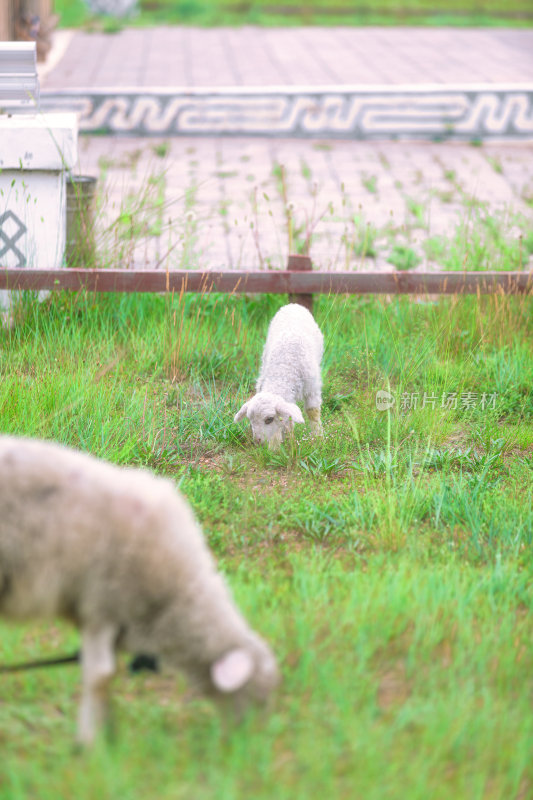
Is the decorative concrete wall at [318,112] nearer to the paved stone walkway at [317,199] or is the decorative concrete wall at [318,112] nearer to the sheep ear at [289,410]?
the paved stone walkway at [317,199]

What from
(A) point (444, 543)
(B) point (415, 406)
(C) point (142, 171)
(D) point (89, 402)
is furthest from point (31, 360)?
(C) point (142, 171)

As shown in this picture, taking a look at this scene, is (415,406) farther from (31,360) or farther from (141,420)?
(31,360)

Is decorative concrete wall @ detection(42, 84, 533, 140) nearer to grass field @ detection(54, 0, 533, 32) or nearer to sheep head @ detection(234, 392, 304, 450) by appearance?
sheep head @ detection(234, 392, 304, 450)

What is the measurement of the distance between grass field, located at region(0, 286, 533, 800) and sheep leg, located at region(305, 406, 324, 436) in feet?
0.30

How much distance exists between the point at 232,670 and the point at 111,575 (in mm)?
400

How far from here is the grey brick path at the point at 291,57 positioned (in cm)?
1310

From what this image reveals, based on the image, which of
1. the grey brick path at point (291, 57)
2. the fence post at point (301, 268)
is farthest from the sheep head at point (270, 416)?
the grey brick path at point (291, 57)

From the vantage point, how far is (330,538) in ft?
11.6

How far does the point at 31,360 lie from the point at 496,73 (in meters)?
11.5

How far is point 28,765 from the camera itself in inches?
88.4

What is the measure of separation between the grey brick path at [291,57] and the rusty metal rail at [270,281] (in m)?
7.51

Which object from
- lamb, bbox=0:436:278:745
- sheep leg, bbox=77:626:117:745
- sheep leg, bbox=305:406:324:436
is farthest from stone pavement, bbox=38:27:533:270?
sheep leg, bbox=77:626:117:745

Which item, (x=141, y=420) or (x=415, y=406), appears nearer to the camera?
(x=141, y=420)

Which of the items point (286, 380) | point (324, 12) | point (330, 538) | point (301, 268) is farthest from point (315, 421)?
point (324, 12)
